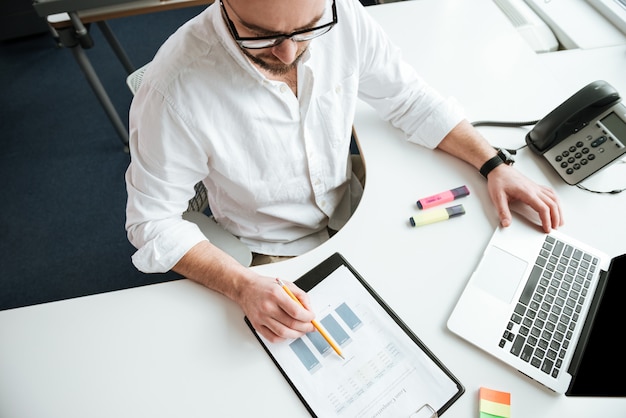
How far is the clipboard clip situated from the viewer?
27.9 inches

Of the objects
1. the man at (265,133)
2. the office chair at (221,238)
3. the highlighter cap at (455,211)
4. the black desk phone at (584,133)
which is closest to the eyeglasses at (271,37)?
the man at (265,133)

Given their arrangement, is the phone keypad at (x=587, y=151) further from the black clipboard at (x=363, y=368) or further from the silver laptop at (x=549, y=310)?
the black clipboard at (x=363, y=368)

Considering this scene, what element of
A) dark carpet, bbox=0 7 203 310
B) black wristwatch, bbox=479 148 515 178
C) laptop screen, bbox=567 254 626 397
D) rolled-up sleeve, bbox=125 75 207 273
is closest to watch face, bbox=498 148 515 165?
black wristwatch, bbox=479 148 515 178

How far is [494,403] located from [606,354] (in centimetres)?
21

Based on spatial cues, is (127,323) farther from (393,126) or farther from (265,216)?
(393,126)

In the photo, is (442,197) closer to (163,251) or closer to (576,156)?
(576,156)

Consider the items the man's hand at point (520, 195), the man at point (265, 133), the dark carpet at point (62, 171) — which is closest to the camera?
the man at point (265, 133)

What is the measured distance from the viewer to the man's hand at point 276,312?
0.77 metres

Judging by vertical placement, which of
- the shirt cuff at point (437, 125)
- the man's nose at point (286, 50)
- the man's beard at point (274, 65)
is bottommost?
the shirt cuff at point (437, 125)

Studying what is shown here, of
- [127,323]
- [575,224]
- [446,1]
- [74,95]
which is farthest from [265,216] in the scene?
[74,95]

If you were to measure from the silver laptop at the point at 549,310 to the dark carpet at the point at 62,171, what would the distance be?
1.25 meters

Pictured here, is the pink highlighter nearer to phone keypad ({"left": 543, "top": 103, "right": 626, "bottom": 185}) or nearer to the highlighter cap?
the highlighter cap

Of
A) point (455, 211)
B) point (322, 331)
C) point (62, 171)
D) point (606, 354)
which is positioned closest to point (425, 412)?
point (322, 331)

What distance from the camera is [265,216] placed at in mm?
1074
